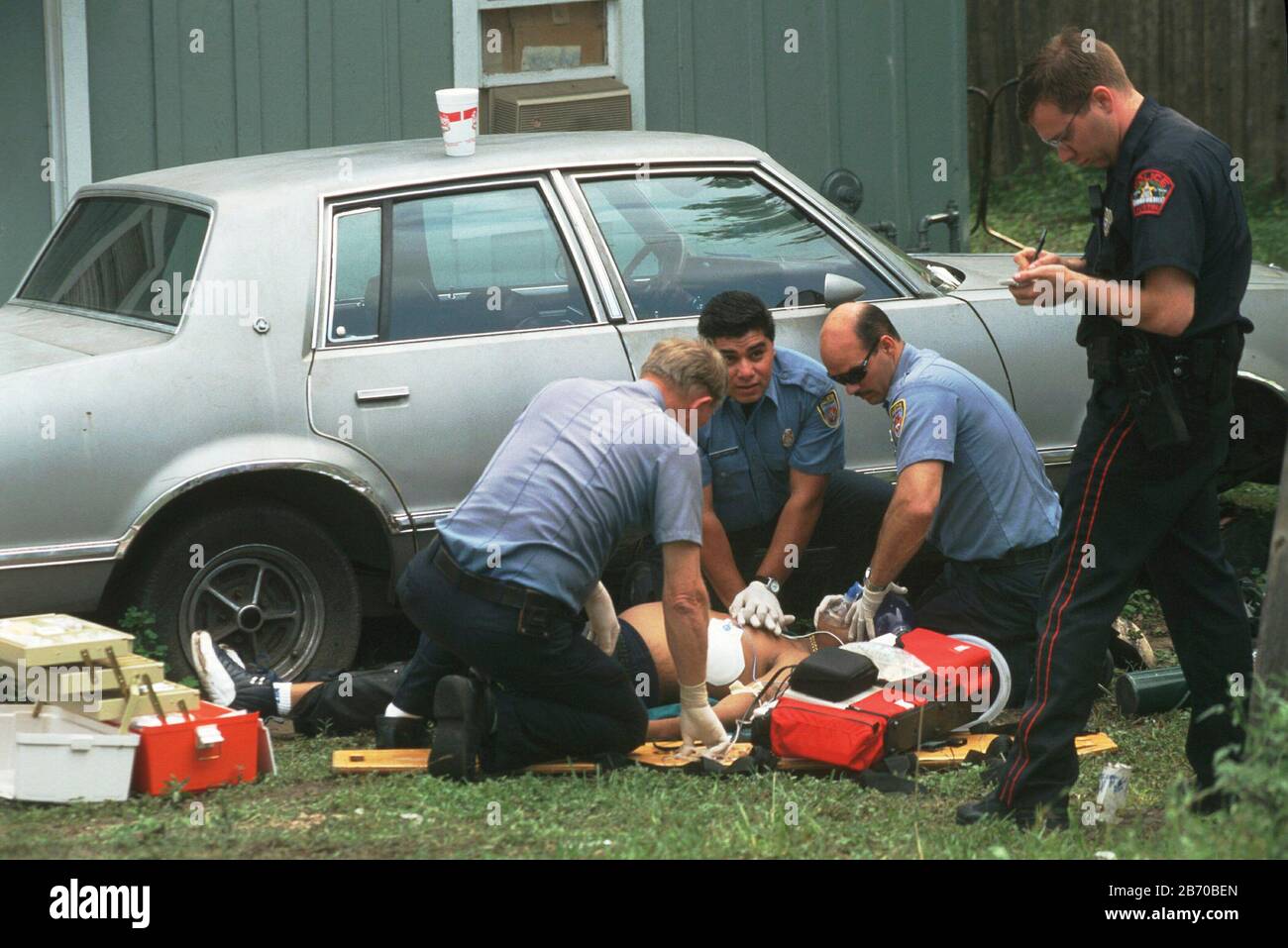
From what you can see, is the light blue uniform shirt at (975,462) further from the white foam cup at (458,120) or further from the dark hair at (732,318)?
the white foam cup at (458,120)

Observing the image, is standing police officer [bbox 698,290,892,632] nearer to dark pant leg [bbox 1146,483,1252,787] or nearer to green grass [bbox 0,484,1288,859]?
green grass [bbox 0,484,1288,859]

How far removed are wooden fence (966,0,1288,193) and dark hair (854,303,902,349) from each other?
9281 millimetres

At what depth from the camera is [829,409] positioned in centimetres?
562

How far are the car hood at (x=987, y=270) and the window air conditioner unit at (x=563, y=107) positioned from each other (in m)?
2.16

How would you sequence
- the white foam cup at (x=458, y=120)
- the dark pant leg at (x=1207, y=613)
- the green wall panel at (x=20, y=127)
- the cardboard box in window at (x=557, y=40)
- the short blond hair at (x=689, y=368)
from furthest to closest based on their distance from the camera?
the cardboard box in window at (x=557, y=40)
the green wall panel at (x=20, y=127)
the white foam cup at (x=458, y=120)
the short blond hair at (x=689, y=368)
the dark pant leg at (x=1207, y=613)

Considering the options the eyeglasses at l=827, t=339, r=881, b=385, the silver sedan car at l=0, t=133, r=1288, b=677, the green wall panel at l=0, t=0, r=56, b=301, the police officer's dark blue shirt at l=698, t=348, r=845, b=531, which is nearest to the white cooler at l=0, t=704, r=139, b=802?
the silver sedan car at l=0, t=133, r=1288, b=677

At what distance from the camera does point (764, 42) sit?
853 centimetres

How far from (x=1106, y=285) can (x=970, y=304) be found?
2.15 meters

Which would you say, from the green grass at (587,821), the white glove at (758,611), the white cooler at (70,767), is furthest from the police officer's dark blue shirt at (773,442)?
the white cooler at (70,767)

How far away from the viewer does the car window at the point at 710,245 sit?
5.65 metres

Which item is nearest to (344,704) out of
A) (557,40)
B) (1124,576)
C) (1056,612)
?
(1056,612)

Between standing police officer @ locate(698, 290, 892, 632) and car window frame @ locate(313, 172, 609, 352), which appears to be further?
standing police officer @ locate(698, 290, 892, 632)

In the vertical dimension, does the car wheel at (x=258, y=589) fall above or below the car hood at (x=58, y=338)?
below

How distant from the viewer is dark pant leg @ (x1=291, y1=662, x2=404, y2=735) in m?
5.09
